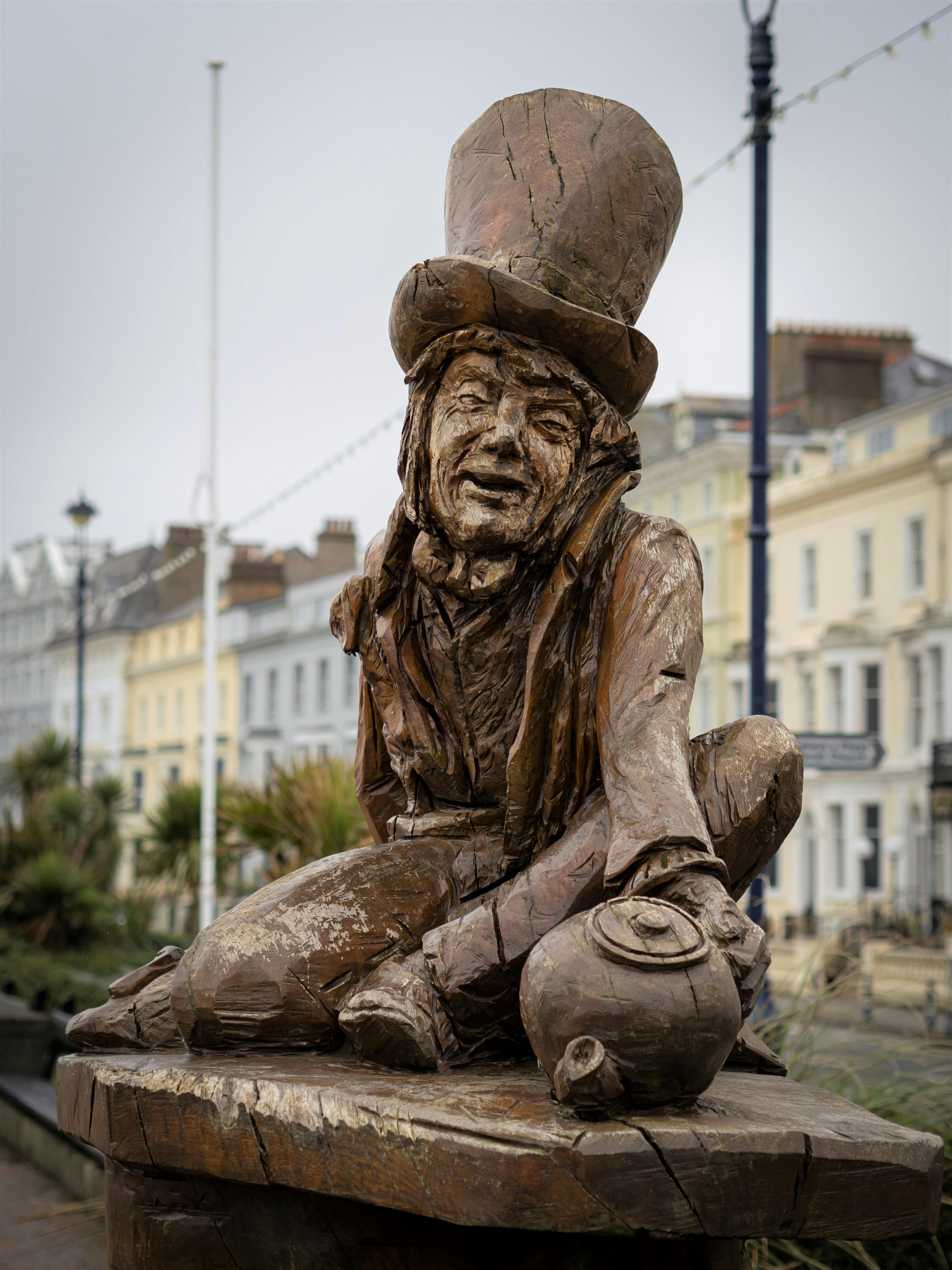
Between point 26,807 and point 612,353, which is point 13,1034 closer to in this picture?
point 612,353

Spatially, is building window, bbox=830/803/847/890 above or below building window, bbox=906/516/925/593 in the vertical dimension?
below

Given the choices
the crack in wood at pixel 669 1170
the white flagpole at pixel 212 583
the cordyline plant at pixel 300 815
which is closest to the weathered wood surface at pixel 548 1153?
the crack in wood at pixel 669 1170

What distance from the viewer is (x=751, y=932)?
94.1 inches

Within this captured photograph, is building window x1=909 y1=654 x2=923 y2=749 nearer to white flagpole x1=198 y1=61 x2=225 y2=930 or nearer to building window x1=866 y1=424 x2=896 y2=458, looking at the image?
building window x1=866 y1=424 x2=896 y2=458

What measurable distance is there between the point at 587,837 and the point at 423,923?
40 centimetres

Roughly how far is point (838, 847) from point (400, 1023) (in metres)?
25.8

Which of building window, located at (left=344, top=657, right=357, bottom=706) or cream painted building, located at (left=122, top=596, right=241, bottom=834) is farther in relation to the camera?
cream painted building, located at (left=122, top=596, right=241, bottom=834)

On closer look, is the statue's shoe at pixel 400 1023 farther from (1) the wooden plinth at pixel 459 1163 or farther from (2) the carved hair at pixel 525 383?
(2) the carved hair at pixel 525 383

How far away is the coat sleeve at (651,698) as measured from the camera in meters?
2.46

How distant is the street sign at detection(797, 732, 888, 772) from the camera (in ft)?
25.7

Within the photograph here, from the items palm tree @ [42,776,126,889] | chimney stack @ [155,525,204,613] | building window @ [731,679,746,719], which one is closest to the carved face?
palm tree @ [42,776,126,889]

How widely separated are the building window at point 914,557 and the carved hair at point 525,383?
2371cm

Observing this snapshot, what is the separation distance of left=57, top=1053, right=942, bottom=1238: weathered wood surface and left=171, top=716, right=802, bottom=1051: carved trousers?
0.52 feet

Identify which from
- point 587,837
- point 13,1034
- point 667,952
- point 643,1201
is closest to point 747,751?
point 587,837
